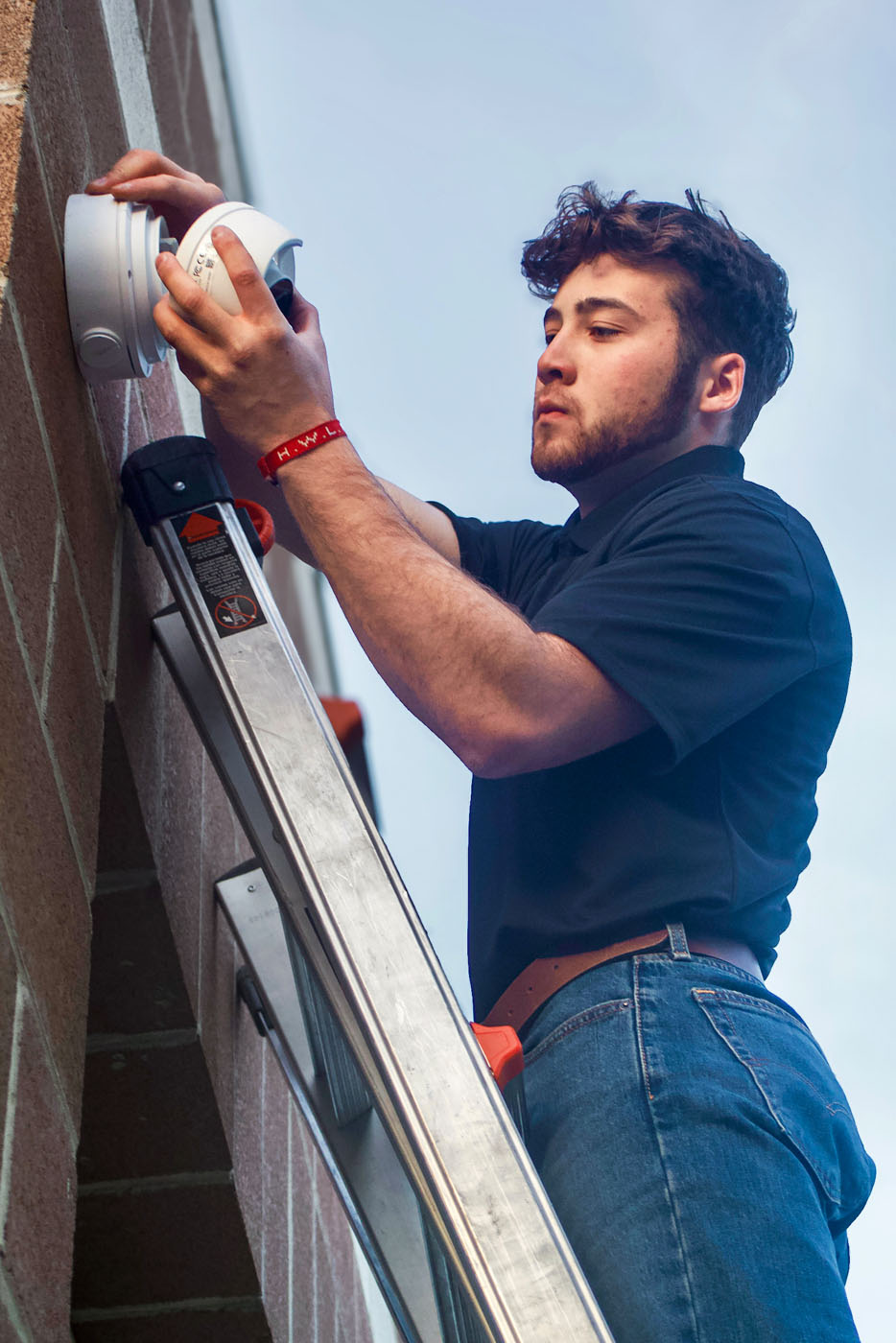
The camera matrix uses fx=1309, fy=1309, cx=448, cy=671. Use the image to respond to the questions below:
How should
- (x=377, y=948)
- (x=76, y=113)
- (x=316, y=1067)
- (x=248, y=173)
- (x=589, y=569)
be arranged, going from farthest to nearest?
1. (x=248, y=173)
2. (x=589, y=569)
3. (x=316, y=1067)
4. (x=76, y=113)
5. (x=377, y=948)

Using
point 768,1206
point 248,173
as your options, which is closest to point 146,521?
point 768,1206

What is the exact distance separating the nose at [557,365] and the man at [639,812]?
235 millimetres

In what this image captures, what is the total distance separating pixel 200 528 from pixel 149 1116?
0.71m

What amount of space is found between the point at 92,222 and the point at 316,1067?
781 mm

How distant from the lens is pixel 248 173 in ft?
13.3

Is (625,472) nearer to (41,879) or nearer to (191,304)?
(191,304)

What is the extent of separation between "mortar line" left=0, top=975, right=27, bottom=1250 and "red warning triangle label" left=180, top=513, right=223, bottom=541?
1.48 ft

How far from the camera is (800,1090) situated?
3.57ft

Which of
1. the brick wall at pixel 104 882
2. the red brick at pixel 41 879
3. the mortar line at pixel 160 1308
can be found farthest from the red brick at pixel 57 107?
the mortar line at pixel 160 1308

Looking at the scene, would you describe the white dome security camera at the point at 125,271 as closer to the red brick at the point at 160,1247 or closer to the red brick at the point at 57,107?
the red brick at the point at 57,107

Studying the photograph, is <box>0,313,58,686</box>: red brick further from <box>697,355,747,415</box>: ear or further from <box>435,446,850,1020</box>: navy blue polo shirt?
<box>697,355,747,415</box>: ear

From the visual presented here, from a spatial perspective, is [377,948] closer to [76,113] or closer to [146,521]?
[146,521]

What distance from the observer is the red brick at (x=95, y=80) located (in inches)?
43.9

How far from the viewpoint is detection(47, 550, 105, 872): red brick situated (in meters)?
0.90
